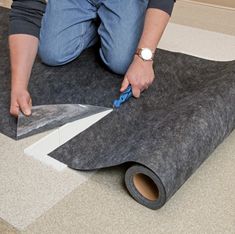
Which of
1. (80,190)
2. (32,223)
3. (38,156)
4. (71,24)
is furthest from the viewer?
(71,24)

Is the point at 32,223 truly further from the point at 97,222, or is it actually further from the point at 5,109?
the point at 5,109

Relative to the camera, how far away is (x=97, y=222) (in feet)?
2.95

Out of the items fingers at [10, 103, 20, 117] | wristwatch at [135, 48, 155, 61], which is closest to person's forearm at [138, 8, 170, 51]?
wristwatch at [135, 48, 155, 61]

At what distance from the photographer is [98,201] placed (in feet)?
3.16

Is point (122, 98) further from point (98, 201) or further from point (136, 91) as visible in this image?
point (98, 201)

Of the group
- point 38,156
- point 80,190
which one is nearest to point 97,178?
point 80,190

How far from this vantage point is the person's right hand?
1.16 metres

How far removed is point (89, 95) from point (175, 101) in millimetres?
307

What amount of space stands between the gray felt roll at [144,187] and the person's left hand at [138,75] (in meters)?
0.38

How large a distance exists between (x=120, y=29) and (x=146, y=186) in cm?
70

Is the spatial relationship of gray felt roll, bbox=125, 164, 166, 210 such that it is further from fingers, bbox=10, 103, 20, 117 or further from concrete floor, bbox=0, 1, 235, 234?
fingers, bbox=10, 103, 20, 117

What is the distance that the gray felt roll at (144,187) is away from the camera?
0.90 metres

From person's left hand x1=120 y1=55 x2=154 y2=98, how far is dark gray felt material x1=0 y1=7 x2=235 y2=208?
75 millimetres

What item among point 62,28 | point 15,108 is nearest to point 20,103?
point 15,108
